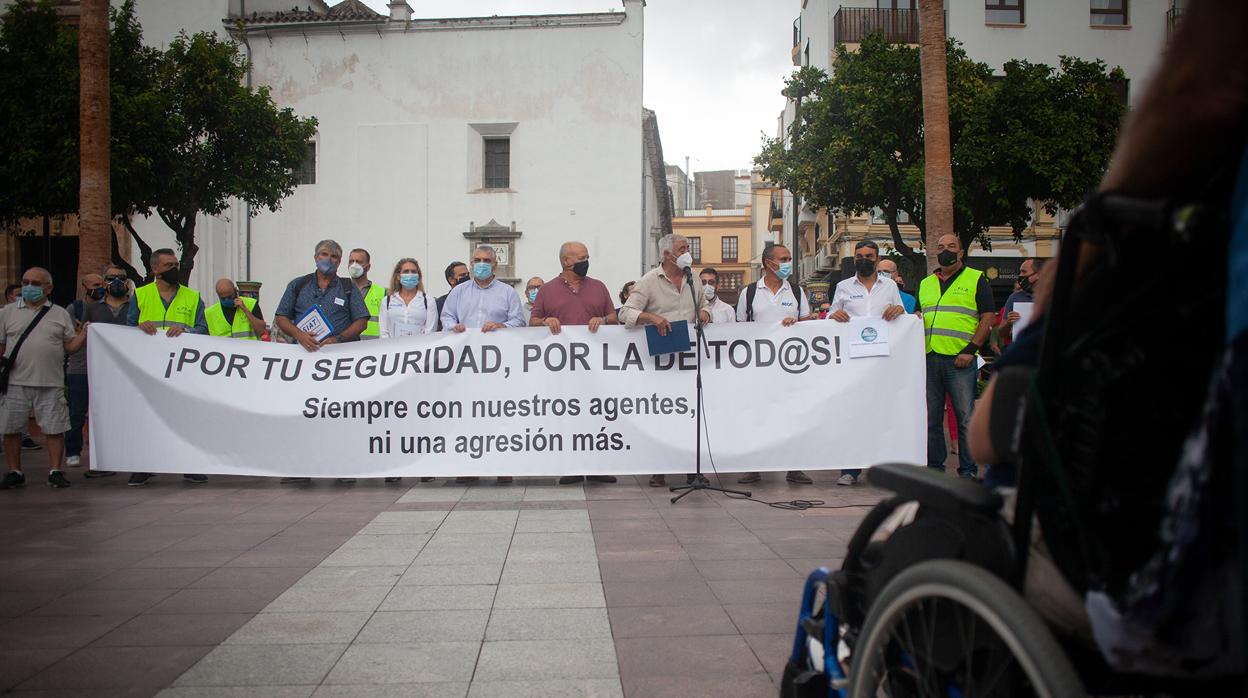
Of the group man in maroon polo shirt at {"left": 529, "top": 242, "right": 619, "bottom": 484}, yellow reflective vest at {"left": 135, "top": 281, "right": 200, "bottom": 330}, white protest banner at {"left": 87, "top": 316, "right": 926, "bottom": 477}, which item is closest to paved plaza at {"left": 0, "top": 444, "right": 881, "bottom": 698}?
white protest banner at {"left": 87, "top": 316, "right": 926, "bottom": 477}

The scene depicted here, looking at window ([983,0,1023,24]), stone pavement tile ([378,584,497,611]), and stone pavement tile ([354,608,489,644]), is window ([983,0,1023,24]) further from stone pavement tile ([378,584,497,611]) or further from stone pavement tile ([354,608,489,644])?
stone pavement tile ([354,608,489,644])

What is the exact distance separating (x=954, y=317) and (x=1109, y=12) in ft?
107


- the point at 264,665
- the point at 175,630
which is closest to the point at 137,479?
the point at 175,630

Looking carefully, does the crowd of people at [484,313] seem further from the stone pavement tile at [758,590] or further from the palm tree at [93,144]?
the stone pavement tile at [758,590]

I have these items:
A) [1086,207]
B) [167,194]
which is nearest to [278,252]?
[167,194]

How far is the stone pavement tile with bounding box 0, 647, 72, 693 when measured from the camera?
3406 mm

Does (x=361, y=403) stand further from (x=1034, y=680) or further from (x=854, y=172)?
Answer: (x=854, y=172)

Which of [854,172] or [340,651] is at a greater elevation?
[854,172]

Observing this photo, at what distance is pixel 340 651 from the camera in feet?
12.0

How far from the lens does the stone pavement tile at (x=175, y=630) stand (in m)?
3.83

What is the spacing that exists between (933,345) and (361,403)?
Answer: 4.89 metres

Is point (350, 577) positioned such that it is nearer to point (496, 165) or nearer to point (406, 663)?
point (406, 663)

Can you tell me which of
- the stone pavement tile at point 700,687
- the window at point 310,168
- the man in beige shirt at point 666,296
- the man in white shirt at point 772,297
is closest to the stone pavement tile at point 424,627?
the stone pavement tile at point 700,687

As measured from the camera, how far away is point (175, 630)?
400 cm
